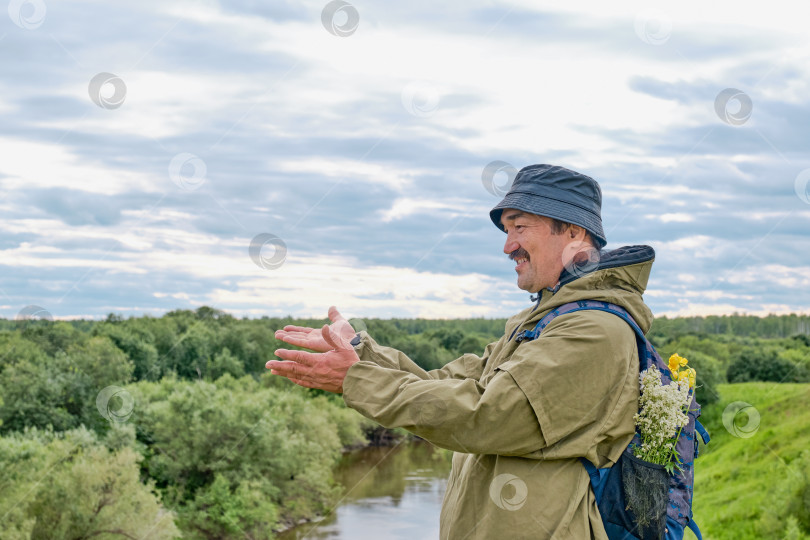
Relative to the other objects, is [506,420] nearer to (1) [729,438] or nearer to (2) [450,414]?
(2) [450,414]

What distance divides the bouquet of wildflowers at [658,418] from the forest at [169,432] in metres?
10.3

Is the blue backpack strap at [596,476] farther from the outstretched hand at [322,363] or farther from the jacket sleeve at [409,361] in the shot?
the outstretched hand at [322,363]

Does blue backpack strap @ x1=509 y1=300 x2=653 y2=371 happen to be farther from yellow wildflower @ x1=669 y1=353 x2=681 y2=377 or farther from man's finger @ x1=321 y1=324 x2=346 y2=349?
man's finger @ x1=321 y1=324 x2=346 y2=349

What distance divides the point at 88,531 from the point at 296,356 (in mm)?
28406

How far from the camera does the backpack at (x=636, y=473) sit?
2.93 meters

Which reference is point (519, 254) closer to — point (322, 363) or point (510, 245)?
point (510, 245)

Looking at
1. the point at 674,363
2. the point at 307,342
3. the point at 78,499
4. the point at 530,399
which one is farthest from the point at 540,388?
the point at 78,499

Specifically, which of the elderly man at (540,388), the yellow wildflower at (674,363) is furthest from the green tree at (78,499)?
the yellow wildflower at (674,363)

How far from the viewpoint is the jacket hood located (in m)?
3.09

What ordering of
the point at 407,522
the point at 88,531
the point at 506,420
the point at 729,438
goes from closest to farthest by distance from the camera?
the point at 506,420 < the point at 88,531 < the point at 407,522 < the point at 729,438

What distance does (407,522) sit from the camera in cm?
3459

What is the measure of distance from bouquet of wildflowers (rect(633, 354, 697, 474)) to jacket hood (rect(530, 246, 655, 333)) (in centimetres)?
25

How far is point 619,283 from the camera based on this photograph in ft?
10.3

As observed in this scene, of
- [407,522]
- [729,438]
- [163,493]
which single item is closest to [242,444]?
[163,493]
